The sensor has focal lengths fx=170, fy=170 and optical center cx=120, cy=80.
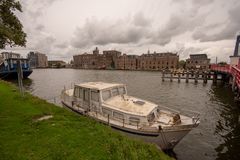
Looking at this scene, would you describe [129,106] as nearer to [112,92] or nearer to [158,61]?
[112,92]

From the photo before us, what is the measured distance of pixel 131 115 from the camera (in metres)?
11.5

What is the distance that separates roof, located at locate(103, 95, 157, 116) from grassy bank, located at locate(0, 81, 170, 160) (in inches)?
116

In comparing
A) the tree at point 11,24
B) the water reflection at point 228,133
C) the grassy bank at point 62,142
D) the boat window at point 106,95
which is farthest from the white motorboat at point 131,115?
the tree at point 11,24

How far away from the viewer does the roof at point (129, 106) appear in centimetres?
1174

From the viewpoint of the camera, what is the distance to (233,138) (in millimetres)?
14898

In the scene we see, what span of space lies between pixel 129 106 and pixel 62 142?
20.2ft

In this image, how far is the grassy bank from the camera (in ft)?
21.2

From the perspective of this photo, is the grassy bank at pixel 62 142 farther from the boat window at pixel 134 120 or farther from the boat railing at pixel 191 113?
the boat railing at pixel 191 113

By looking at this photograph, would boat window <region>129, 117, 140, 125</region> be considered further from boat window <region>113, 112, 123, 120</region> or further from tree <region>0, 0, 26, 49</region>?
tree <region>0, 0, 26, 49</region>

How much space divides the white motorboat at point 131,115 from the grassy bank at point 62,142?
248 centimetres

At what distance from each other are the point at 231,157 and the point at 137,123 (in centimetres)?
726

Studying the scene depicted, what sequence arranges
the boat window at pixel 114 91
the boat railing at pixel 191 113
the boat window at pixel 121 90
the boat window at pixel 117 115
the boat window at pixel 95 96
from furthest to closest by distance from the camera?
the boat window at pixel 121 90 → the boat window at pixel 114 91 → the boat window at pixel 95 96 → the boat window at pixel 117 115 → the boat railing at pixel 191 113

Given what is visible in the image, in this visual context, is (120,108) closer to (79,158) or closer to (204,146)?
(79,158)

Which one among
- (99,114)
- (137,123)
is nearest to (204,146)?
(137,123)
